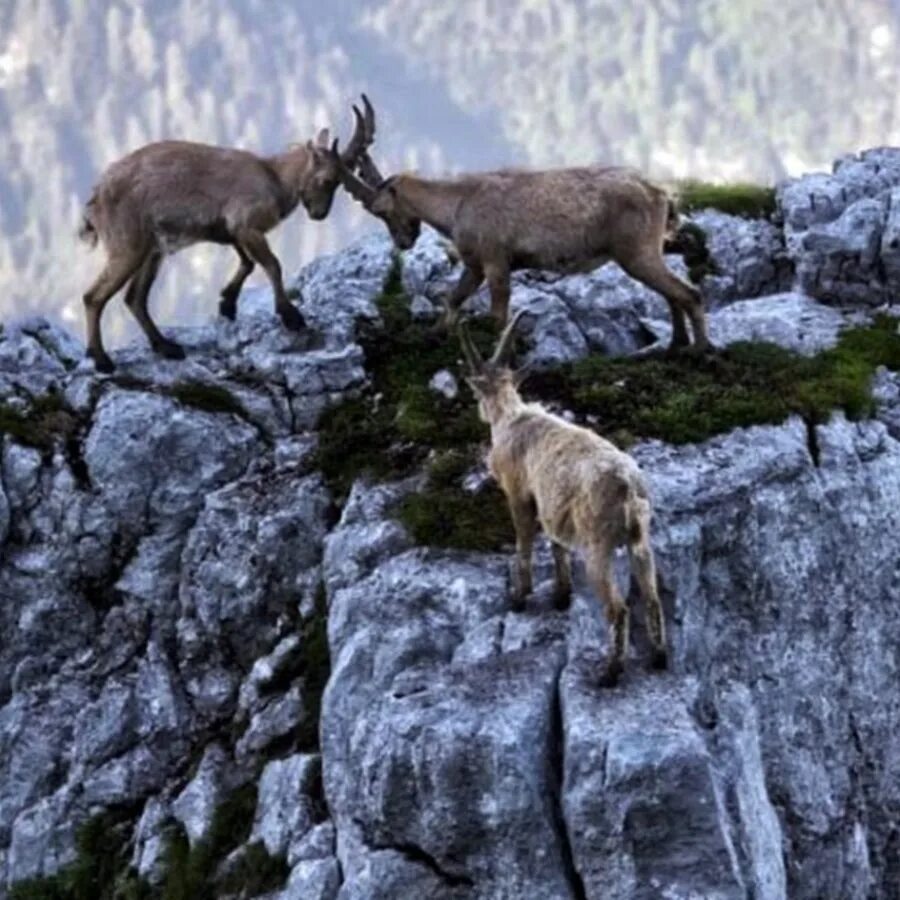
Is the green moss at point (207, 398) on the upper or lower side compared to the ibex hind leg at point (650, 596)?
upper

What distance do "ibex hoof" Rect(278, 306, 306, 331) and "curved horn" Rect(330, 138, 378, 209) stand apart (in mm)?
1642

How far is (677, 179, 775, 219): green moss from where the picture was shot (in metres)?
28.3

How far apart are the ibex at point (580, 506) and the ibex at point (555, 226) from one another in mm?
4728

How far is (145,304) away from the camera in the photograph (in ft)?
80.8

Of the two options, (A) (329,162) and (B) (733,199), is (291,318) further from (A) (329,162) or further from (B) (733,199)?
(B) (733,199)

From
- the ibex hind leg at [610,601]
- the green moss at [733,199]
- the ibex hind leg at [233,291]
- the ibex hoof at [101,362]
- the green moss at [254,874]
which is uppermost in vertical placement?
the green moss at [733,199]

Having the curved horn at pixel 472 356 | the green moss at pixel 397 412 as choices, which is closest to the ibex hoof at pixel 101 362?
the green moss at pixel 397 412

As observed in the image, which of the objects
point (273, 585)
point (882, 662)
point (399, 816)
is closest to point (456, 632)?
point (399, 816)

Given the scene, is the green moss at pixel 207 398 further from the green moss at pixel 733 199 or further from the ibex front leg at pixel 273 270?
the green moss at pixel 733 199

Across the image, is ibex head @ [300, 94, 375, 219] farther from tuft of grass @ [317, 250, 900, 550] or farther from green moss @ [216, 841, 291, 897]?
green moss @ [216, 841, 291, 897]

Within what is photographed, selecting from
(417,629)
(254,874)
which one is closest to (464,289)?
(417,629)

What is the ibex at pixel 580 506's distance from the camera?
52.2 feet

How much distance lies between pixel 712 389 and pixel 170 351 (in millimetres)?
6853

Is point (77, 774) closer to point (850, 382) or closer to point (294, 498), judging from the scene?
point (294, 498)
